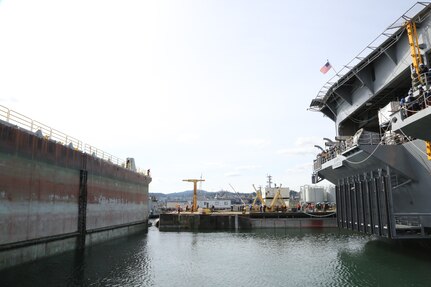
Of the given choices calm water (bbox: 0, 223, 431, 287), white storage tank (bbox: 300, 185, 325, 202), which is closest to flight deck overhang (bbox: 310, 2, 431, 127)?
calm water (bbox: 0, 223, 431, 287)

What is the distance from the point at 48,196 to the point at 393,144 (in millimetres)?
21383

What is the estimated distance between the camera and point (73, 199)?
2597cm

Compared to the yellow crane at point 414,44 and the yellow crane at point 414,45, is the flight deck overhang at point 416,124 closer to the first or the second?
the yellow crane at point 414,45

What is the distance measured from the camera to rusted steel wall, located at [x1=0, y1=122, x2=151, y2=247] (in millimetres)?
18172

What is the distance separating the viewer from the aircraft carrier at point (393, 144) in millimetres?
16872

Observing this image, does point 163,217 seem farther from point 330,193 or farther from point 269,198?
point 330,193

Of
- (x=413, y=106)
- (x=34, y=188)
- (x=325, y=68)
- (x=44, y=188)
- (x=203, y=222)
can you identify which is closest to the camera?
(x=413, y=106)

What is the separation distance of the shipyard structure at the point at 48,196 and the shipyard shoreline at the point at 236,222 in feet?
36.6

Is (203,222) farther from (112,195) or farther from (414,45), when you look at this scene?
(414,45)

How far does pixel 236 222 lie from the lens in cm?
4572

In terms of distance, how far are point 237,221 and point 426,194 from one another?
29287 millimetres

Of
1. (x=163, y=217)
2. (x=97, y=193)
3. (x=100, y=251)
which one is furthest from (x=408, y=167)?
(x=163, y=217)

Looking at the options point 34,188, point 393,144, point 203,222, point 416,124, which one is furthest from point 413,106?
point 203,222

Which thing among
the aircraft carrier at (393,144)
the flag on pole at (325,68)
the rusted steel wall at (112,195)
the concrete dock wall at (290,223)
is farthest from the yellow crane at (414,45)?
the concrete dock wall at (290,223)
